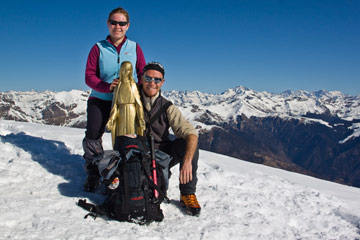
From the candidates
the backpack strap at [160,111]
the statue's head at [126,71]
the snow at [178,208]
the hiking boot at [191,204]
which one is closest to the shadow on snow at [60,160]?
the snow at [178,208]

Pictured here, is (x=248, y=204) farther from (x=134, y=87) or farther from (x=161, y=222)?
(x=134, y=87)

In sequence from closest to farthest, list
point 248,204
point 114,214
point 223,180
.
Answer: point 114,214
point 248,204
point 223,180

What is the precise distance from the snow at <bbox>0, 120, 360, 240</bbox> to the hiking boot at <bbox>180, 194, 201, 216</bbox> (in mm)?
131

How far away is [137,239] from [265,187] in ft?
14.3

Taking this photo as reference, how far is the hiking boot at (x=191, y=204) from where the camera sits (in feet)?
16.6

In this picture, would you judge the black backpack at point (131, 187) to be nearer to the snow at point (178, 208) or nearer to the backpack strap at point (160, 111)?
the snow at point (178, 208)

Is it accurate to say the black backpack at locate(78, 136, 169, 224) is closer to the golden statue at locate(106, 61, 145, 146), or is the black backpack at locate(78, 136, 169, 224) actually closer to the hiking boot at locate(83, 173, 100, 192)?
the golden statue at locate(106, 61, 145, 146)

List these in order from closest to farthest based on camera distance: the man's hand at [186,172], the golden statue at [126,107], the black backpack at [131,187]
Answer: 1. the black backpack at [131,187]
2. the man's hand at [186,172]
3. the golden statue at [126,107]

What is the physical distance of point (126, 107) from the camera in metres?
5.20

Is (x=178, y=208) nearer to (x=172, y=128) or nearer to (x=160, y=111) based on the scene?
(x=172, y=128)

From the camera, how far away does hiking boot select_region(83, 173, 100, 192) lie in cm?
568

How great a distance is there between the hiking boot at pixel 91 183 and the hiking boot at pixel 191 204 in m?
1.96

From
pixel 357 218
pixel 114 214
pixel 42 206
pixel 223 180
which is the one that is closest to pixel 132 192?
pixel 114 214

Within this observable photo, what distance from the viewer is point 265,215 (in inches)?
210
